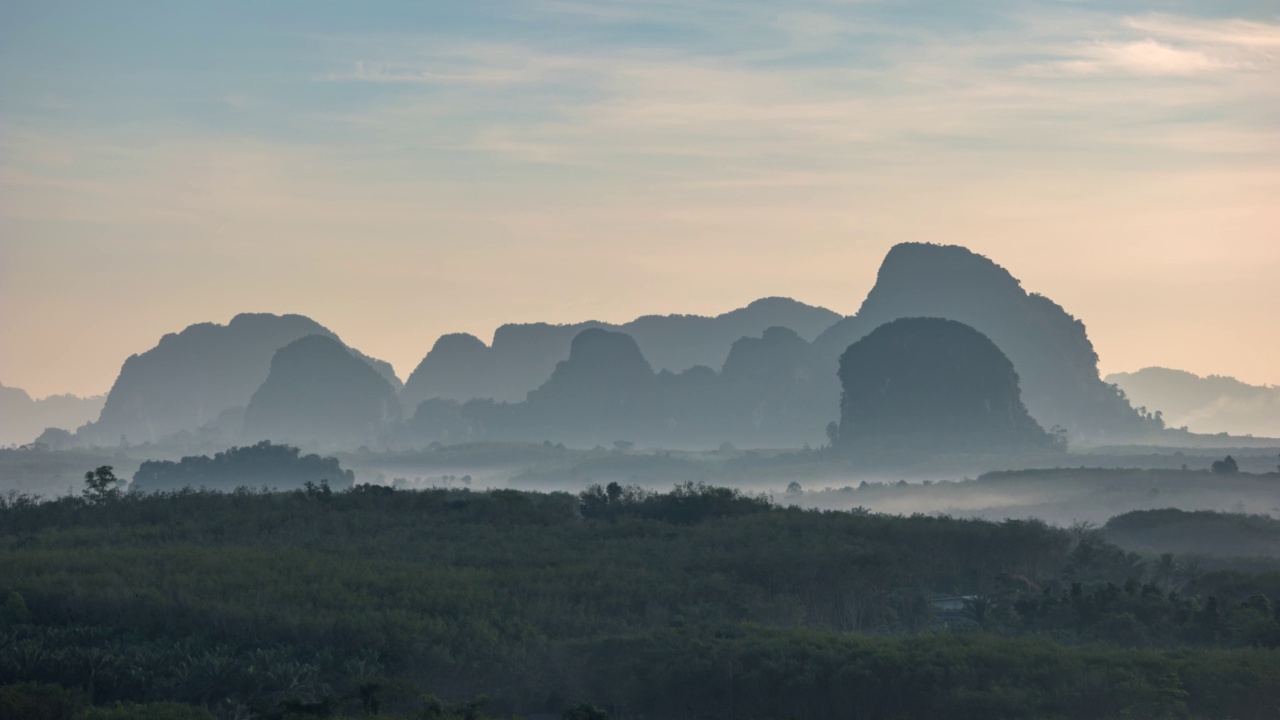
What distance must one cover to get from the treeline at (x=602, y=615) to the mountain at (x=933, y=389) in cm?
12410

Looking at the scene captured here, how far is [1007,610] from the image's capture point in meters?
53.7

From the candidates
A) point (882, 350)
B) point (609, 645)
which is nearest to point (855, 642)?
point (609, 645)

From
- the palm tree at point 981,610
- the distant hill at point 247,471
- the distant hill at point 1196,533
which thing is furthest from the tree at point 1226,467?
the distant hill at point 247,471

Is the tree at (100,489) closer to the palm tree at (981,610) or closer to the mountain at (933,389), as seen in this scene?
the palm tree at (981,610)

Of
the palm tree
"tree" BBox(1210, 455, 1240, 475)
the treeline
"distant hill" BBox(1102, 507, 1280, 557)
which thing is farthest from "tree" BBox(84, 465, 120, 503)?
"tree" BBox(1210, 455, 1240, 475)

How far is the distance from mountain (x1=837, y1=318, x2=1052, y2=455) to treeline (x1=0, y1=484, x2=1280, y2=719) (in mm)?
124103

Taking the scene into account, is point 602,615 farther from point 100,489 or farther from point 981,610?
point 100,489

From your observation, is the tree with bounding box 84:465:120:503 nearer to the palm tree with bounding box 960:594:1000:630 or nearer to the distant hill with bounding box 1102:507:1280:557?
the palm tree with bounding box 960:594:1000:630

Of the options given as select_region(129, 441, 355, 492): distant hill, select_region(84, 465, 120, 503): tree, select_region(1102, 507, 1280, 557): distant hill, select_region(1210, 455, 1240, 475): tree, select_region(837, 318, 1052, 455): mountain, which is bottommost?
select_region(1102, 507, 1280, 557): distant hill

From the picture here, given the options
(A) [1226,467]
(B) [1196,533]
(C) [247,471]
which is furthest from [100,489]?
(A) [1226,467]

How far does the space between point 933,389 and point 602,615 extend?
14884cm

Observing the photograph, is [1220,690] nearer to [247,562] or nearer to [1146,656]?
[1146,656]

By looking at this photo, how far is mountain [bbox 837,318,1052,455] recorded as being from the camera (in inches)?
7559

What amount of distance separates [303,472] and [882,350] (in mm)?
80189
